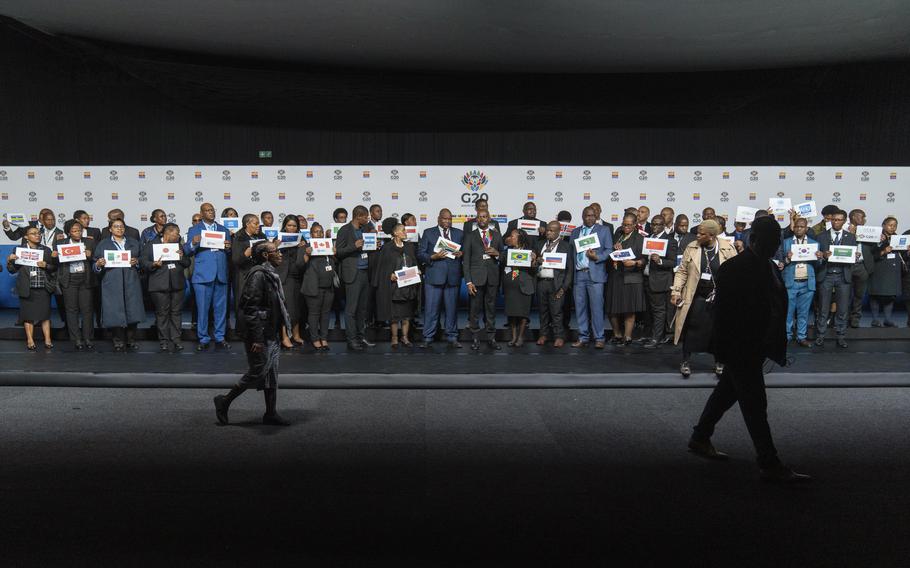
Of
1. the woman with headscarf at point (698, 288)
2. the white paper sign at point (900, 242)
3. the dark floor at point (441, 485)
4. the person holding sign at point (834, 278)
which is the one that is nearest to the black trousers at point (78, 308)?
the dark floor at point (441, 485)

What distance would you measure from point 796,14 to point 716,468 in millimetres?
9201

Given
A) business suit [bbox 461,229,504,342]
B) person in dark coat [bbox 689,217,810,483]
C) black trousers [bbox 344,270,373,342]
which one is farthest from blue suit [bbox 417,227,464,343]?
person in dark coat [bbox 689,217,810,483]

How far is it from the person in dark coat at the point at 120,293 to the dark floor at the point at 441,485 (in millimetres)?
2874

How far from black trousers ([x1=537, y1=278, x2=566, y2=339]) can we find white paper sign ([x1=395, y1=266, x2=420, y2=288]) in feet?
6.83

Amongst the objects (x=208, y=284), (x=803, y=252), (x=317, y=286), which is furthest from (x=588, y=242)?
(x=208, y=284)

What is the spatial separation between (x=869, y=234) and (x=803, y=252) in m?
2.01

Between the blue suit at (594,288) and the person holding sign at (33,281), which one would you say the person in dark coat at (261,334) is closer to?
the blue suit at (594,288)

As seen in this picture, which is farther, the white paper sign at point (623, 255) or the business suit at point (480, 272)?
the business suit at point (480, 272)

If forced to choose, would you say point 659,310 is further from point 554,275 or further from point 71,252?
point 71,252

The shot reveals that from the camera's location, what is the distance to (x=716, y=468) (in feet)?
19.4

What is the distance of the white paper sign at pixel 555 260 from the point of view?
1123 centimetres

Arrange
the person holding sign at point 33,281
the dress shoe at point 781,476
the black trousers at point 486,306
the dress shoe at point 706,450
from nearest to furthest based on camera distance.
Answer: the dress shoe at point 781,476 < the dress shoe at point 706,450 < the person holding sign at point 33,281 < the black trousers at point 486,306

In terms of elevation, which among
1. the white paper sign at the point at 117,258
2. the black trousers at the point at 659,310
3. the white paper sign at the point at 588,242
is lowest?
the black trousers at the point at 659,310

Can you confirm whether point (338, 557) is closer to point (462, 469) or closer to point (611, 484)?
point (462, 469)
